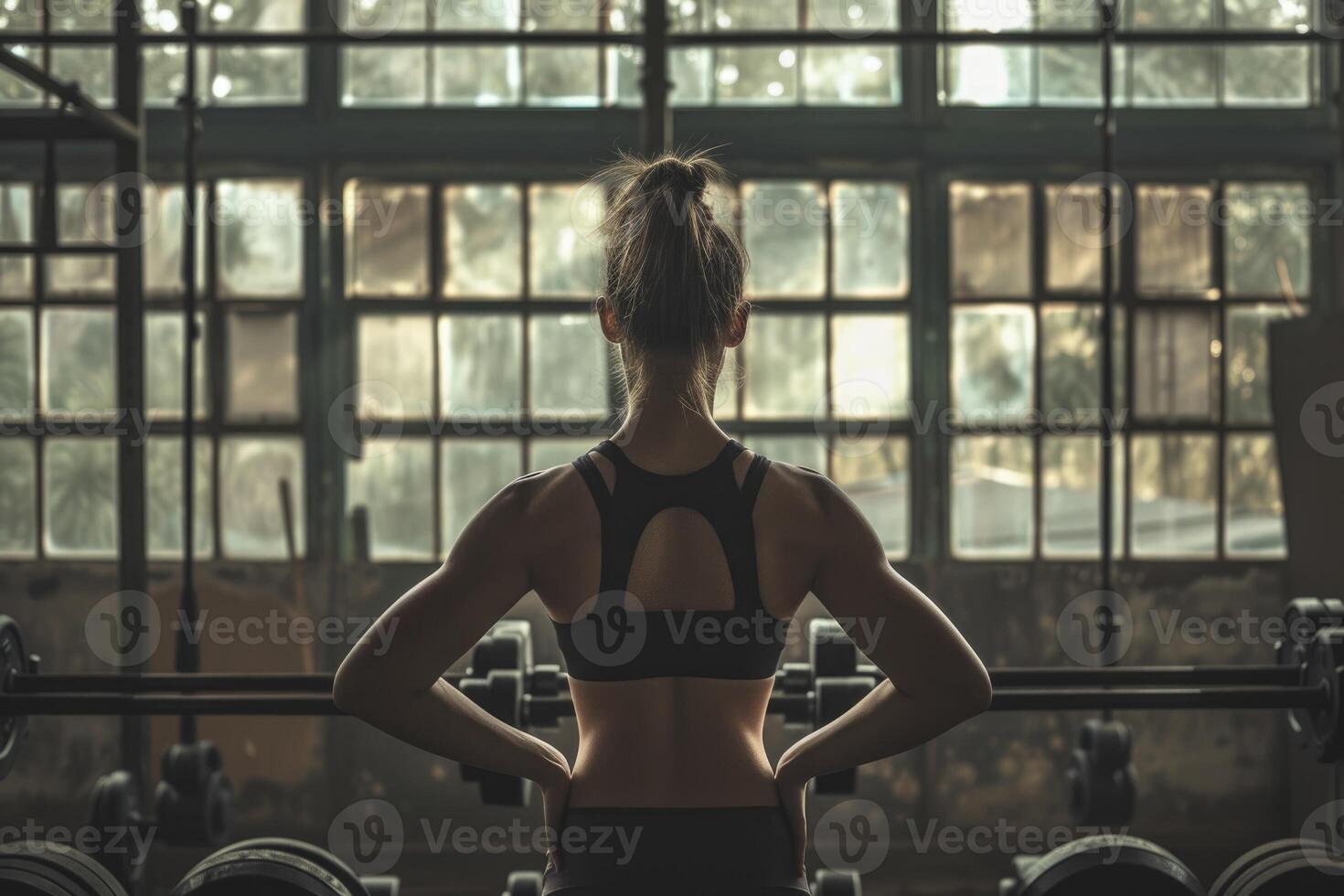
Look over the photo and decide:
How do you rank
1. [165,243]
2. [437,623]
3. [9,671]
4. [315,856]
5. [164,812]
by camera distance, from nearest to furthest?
[437,623], [315,856], [9,671], [164,812], [165,243]

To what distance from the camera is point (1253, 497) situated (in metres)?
3.88

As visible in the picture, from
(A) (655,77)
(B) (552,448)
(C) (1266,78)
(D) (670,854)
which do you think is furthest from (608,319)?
(C) (1266,78)

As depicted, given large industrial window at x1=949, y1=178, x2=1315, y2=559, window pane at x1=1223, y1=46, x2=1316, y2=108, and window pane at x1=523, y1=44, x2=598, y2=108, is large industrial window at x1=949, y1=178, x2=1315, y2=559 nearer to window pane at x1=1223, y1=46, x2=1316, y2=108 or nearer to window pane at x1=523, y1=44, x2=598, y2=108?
window pane at x1=1223, y1=46, x2=1316, y2=108

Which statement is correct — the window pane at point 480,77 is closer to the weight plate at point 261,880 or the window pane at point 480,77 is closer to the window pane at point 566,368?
the window pane at point 566,368

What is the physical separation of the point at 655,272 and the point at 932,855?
11.0ft

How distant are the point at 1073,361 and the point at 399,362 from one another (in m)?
2.43

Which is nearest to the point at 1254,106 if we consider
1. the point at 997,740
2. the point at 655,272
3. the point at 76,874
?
the point at 997,740

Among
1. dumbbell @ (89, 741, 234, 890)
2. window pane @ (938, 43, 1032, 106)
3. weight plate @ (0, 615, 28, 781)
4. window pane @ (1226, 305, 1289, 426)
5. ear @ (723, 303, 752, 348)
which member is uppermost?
window pane @ (938, 43, 1032, 106)

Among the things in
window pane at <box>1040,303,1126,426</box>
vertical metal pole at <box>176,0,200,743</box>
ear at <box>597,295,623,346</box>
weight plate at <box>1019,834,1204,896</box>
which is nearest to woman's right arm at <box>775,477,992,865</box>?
ear at <box>597,295,623,346</box>

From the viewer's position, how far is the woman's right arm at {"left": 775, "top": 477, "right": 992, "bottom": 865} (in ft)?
3.67

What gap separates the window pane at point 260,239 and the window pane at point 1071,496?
2.76 m

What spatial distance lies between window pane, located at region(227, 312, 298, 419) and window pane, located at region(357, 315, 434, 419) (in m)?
0.25

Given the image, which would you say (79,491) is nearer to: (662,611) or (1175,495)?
(662,611)

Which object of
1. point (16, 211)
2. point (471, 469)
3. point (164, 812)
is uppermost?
point (16, 211)
